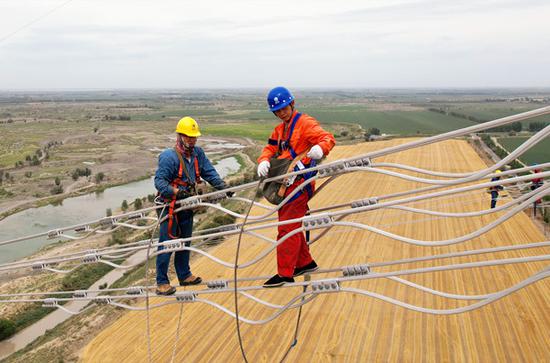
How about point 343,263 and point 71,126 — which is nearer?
point 343,263

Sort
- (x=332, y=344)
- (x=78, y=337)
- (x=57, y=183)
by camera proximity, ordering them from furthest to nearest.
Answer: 1. (x=57, y=183)
2. (x=78, y=337)
3. (x=332, y=344)

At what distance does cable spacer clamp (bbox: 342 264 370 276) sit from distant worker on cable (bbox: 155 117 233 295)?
171 cm

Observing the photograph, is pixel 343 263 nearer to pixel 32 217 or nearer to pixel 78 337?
pixel 78 337

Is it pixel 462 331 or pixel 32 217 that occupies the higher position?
pixel 462 331

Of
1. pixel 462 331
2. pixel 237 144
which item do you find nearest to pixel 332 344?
pixel 462 331

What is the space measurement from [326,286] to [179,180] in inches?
71.8

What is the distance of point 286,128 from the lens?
338cm

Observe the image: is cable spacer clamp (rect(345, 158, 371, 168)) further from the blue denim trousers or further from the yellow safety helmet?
the blue denim trousers

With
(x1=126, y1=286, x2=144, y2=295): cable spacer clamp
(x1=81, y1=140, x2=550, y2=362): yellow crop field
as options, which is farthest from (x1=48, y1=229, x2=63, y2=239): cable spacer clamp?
(x1=81, y1=140, x2=550, y2=362): yellow crop field

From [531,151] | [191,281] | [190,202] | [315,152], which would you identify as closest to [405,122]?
[531,151]

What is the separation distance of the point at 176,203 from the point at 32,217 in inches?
859

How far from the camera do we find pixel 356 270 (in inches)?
116

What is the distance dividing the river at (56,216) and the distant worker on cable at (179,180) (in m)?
15.2

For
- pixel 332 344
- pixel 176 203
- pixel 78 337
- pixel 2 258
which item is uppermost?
pixel 176 203
